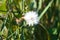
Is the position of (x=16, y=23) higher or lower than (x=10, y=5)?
lower

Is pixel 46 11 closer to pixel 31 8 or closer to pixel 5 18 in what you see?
pixel 31 8

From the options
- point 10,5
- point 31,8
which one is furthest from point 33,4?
point 10,5

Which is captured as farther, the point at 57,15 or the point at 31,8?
the point at 57,15
